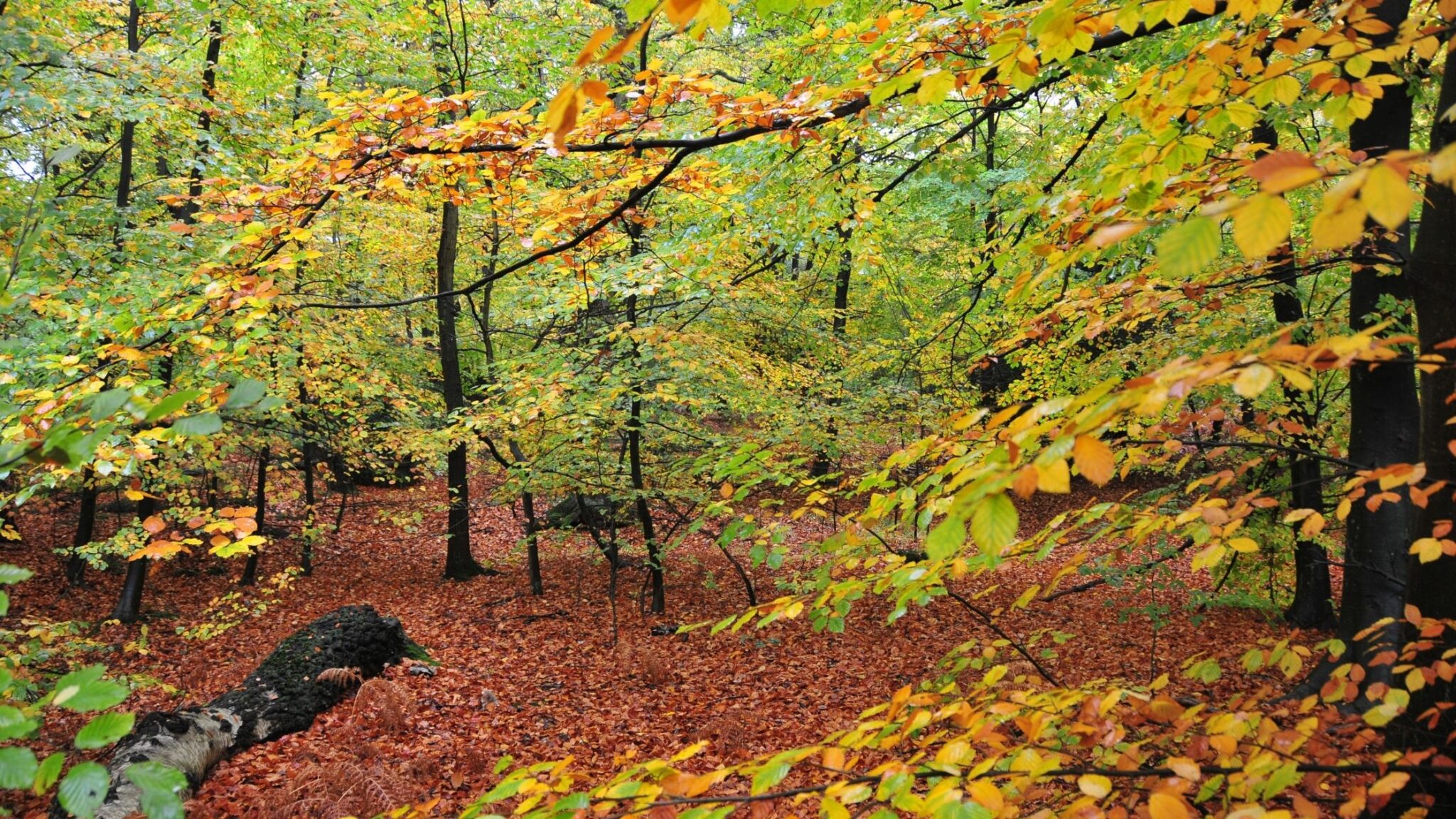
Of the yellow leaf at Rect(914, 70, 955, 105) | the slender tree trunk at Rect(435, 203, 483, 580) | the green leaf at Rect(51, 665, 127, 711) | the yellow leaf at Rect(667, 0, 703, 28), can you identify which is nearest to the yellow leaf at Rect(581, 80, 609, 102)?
the yellow leaf at Rect(667, 0, 703, 28)

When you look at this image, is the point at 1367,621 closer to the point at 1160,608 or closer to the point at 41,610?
the point at 1160,608

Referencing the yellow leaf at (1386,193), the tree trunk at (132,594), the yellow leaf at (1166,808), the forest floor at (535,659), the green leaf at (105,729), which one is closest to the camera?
the yellow leaf at (1386,193)

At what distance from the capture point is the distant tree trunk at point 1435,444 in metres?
2.23

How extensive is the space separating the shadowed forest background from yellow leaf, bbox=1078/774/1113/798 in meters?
0.01

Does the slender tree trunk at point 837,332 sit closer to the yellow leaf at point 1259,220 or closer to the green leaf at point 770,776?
the green leaf at point 770,776

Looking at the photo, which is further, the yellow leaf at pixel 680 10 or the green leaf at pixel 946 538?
the green leaf at pixel 946 538

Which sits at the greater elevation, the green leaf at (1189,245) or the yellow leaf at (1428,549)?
the green leaf at (1189,245)

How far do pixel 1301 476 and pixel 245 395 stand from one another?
278 inches

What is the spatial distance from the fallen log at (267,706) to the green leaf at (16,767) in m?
3.56

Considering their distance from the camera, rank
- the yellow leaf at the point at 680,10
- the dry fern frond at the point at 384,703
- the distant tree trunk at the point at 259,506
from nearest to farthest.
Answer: the yellow leaf at the point at 680,10
the dry fern frond at the point at 384,703
the distant tree trunk at the point at 259,506

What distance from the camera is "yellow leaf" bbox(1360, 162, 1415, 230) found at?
2.65 ft

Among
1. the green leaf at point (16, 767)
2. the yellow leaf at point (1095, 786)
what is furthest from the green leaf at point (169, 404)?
the yellow leaf at point (1095, 786)

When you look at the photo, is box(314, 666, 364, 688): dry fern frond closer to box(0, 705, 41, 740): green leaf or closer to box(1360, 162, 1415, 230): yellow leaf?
box(0, 705, 41, 740): green leaf

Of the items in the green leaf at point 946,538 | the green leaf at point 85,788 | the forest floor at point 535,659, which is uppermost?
the green leaf at point 946,538
